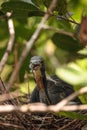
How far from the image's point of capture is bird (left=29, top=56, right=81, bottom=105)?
2.66 m

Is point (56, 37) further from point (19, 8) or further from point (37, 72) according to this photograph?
point (19, 8)

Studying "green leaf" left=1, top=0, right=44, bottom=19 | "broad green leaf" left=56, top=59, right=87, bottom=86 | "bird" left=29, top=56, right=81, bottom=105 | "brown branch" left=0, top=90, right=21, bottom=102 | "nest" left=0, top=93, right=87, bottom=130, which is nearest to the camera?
"broad green leaf" left=56, top=59, right=87, bottom=86

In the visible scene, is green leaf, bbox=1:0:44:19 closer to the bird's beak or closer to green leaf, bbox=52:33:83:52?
the bird's beak

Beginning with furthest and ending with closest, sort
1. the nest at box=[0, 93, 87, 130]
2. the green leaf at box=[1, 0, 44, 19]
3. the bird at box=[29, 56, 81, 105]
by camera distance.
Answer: the bird at box=[29, 56, 81, 105]
the nest at box=[0, 93, 87, 130]
the green leaf at box=[1, 0, 44, 19]

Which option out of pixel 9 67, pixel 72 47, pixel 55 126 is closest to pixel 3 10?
pixel 72 47

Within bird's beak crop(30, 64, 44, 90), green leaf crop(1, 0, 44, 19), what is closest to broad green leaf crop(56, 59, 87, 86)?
green leaf crop(1, 0, 44, 19)

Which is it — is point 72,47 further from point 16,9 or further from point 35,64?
point 16,9

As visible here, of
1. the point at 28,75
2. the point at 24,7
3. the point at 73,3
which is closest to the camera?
the point at 24,7

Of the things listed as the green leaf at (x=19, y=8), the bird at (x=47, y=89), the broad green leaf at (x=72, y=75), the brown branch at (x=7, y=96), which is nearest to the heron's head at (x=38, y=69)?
the bird at (x=47, y=89)

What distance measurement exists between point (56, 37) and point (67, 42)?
103 mm

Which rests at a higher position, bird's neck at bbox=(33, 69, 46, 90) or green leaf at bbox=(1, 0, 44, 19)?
green leaf at bbox=(1, 0, 44, 19)

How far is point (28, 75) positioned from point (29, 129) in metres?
0.94

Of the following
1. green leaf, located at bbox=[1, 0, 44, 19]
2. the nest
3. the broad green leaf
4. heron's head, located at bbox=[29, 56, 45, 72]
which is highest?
the broad green leaf

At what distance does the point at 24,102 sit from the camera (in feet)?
10.5
